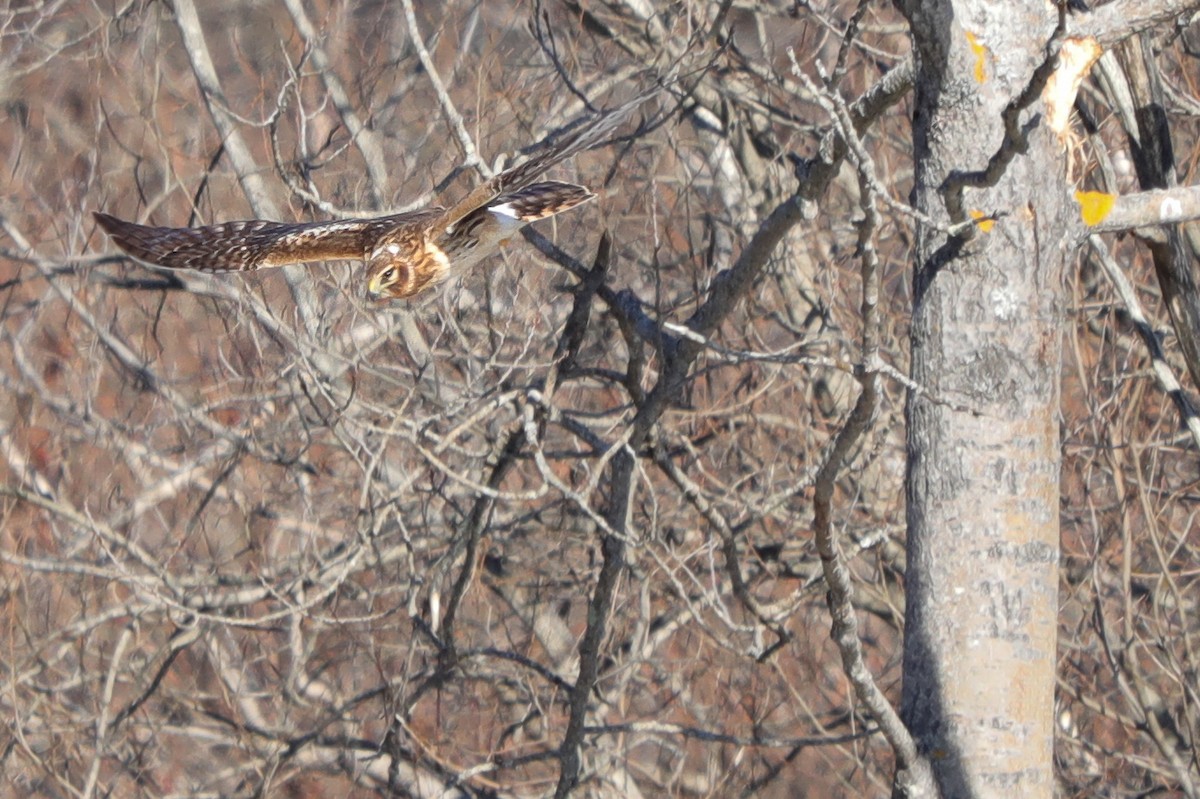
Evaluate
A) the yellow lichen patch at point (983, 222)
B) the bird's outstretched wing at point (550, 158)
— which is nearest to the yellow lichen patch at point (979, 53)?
the yellow lichen patch at point (983, 222)

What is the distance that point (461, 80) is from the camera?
238 inches

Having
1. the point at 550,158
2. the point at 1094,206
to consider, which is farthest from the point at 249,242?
the point at 1094,206

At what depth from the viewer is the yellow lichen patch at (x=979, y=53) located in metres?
2.80

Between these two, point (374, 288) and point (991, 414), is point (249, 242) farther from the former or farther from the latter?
point (991, 414)

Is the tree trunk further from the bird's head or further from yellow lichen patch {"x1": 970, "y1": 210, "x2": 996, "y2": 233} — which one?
the bird's head

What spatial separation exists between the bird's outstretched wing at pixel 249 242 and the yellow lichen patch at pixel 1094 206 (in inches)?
84.0

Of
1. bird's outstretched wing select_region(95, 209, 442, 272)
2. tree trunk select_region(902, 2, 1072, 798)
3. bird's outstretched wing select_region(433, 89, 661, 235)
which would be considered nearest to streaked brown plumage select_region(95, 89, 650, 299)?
bird's outstretched wing select_region(95, 209, 442, 272)

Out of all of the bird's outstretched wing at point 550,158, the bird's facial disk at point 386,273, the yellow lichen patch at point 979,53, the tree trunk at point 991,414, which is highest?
the bird's facial disk at point 386,273

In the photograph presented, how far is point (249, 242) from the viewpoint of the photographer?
14.5 feet

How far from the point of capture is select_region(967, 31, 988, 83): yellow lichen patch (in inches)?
110

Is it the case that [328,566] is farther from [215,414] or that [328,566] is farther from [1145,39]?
[1145,39]

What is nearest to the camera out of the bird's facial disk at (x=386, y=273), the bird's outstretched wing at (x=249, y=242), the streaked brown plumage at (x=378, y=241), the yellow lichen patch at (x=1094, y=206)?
the yellow lichen patch at (x=1094, y=206)

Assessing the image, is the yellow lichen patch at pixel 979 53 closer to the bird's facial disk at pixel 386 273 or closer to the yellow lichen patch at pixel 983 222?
the yellow lichen patch at pixel 983 222

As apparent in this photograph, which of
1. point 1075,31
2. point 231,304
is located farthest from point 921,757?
point 231,304
